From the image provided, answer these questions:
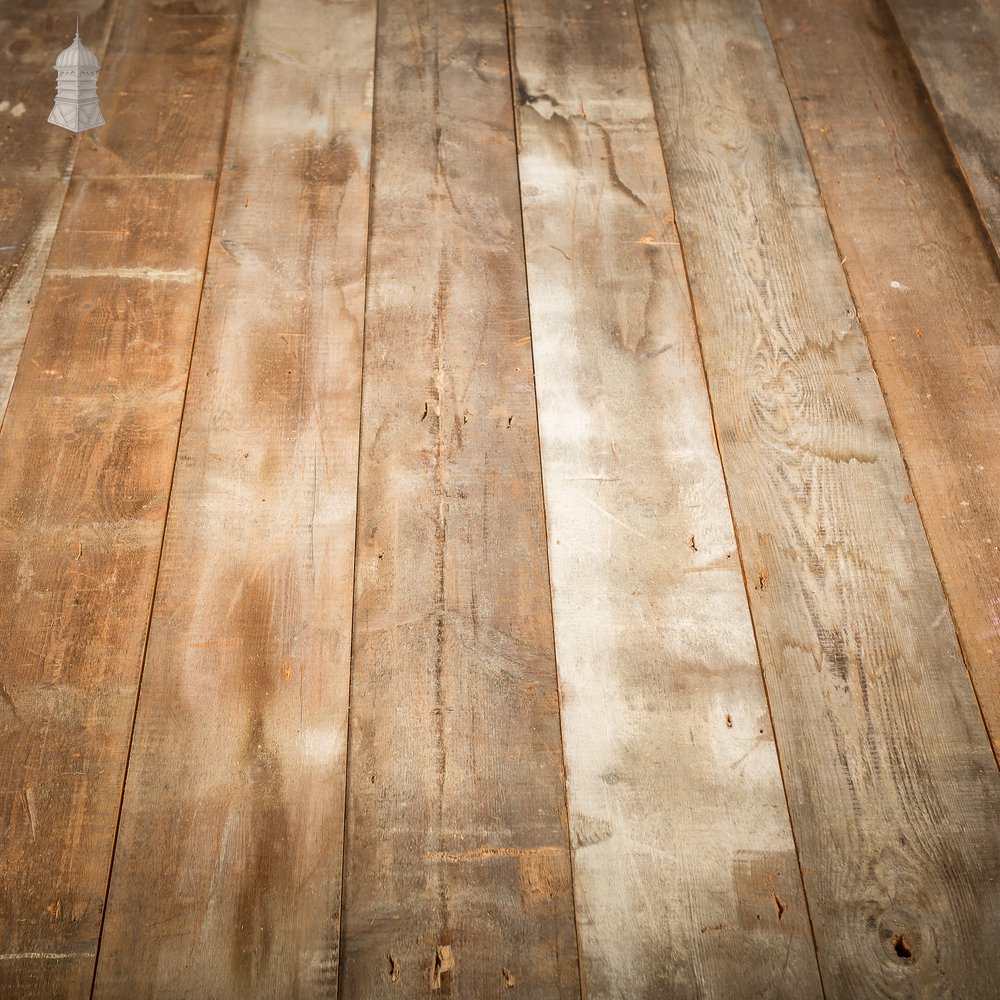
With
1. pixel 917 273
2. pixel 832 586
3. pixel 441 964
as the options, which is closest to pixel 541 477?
pixel 832 586

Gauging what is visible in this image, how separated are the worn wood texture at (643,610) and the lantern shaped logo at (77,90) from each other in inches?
30.9

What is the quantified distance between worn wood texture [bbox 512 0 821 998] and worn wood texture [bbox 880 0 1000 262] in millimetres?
553

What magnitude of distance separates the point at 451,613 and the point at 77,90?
122cm

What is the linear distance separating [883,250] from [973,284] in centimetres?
15

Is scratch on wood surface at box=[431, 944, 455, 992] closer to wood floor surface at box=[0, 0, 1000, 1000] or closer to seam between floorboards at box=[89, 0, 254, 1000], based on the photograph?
wood floor surface at box=[0, 0, 1000, 1000]

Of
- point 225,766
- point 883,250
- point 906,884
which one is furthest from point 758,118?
point 225,766

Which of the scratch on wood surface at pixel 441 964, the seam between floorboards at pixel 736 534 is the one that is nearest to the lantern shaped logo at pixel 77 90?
the seam between floorboards at pixel 736 534

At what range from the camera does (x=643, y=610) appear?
1199mm

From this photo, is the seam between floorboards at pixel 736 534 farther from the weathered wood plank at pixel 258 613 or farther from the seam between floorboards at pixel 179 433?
the seam between floorboards at pixel 179 433

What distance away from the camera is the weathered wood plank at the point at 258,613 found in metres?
1.02

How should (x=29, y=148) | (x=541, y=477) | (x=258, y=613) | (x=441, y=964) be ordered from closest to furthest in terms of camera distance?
(x=441, y=964) → (x=258, y=613) → (x=541, y=477) → (x=29, y=148)

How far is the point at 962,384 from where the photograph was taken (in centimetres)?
139

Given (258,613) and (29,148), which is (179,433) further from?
(29,148)

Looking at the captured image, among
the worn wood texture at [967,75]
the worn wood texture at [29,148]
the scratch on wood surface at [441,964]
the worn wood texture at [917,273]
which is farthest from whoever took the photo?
the worn wood texture at [967,75]
